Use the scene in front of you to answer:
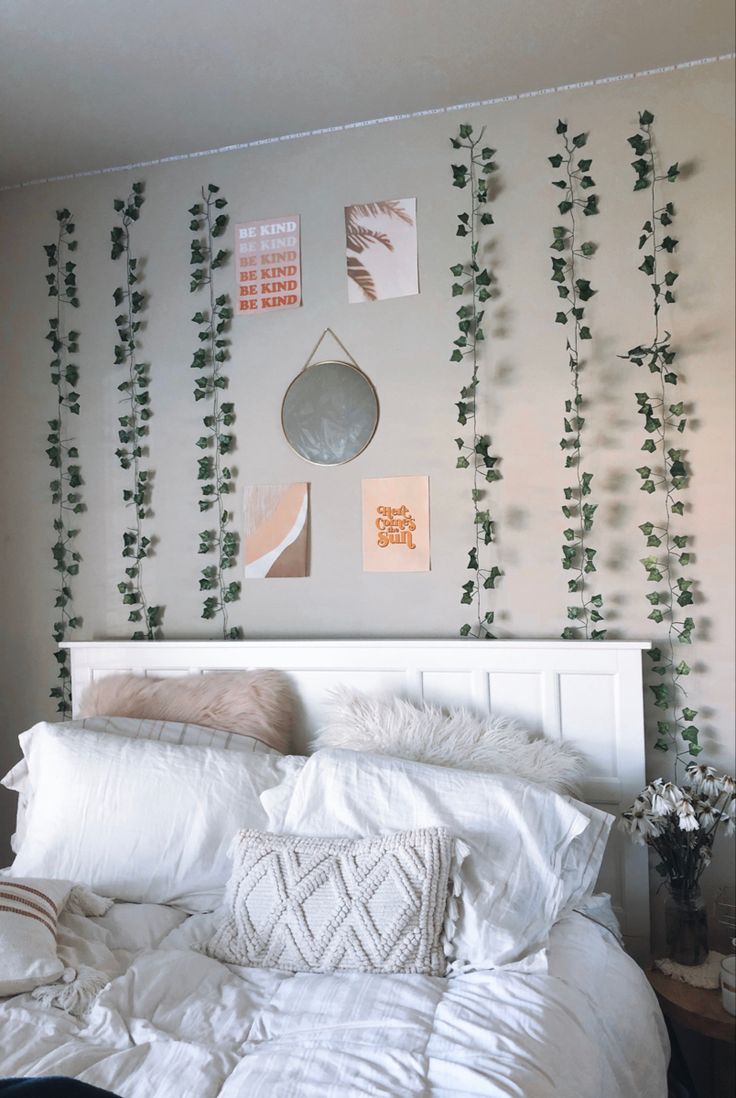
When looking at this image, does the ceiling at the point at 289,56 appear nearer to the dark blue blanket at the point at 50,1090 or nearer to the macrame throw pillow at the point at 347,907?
the macrame throw pillow at the point at 347,907

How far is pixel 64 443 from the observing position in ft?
8.57

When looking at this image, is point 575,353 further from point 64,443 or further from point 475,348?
point 64,443

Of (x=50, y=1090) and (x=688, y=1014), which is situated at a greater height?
(x=50, y=1090)

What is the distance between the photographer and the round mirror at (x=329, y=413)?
230 cm

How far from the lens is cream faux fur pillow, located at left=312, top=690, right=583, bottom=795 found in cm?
186

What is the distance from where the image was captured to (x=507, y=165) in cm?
219

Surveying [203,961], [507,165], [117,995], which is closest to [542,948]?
[203,961]

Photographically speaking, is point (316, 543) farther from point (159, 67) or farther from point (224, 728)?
point (159, 67)

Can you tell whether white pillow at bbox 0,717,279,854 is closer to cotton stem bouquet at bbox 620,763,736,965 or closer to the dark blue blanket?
cotton stem bouquet at bbox 620,763,736,965

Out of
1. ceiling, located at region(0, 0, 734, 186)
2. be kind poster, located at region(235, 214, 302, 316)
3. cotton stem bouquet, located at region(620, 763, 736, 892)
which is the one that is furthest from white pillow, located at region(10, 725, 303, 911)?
ceiling, located at region(0, 0, 734, 186)

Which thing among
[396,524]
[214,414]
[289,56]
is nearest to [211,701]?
[396,524]

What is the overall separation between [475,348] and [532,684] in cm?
89

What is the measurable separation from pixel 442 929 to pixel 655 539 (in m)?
1.04

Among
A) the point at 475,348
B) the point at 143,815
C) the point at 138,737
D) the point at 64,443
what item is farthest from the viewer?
the point at 64,443
